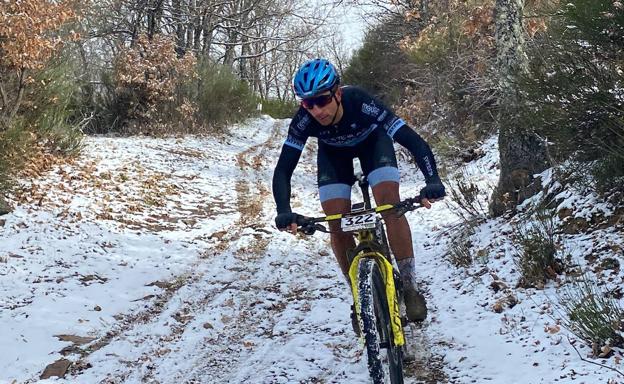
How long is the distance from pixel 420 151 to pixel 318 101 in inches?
28.9

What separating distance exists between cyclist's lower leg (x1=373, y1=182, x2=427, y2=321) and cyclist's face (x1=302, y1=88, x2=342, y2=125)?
1.82ft

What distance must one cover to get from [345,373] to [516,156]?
12.4ft

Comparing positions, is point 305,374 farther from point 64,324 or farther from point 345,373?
point 64,324

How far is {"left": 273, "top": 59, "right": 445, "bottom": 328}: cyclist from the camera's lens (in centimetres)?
362

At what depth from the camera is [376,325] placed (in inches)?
128

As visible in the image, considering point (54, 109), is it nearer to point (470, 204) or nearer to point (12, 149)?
→ point (12, 149)

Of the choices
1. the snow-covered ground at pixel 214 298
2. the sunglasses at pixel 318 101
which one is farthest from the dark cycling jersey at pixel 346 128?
the snow-covered ground at pixel 214 298

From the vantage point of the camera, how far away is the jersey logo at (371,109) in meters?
3.94

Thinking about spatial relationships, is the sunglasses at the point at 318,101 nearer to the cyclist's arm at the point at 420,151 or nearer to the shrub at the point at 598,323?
the cyclist's arm at the point at 420,151

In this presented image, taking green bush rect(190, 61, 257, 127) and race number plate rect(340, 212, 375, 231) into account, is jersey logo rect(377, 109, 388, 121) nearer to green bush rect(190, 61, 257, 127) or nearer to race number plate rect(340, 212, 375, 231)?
race number plate rect(340, 212, 375, 231)

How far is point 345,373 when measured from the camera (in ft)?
13.4

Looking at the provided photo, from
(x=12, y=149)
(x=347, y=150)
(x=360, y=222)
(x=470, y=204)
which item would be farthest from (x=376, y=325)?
(x=12, y=149)

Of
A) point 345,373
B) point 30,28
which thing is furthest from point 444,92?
point 345,373

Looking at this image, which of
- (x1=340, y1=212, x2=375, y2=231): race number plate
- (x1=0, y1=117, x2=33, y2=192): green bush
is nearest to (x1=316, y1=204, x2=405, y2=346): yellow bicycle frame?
(x1=340, y1=212, x2=375, y2=231): race number plate
